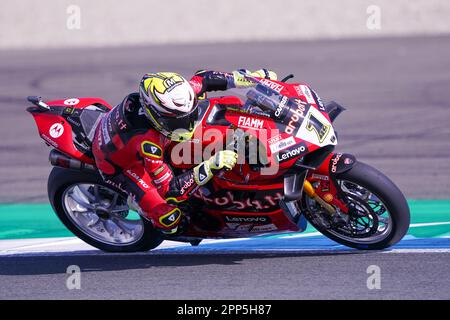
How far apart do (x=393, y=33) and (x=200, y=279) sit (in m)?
7.92

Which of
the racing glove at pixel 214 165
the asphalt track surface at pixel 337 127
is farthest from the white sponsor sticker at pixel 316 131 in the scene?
the asphalt track surface at pixel 337 127

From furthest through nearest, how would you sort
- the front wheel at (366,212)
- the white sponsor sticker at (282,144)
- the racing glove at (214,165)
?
1. the front wheel at (366,212)
2. the white sponsor sticker at (282,144)
3. the racing glove at (214,165)

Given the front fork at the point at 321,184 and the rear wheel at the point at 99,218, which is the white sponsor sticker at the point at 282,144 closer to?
the front fork at the point at 321,184

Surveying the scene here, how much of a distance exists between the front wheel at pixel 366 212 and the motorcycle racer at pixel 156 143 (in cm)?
86

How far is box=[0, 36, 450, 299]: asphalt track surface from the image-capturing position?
6.59m

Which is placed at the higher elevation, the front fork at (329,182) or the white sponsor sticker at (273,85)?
the white sponsor sticker at (273,85)

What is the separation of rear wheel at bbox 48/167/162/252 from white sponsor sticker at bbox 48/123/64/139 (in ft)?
1.07

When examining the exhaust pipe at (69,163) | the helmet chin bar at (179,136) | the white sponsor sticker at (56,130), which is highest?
the white sponsor sticker at (56,130)

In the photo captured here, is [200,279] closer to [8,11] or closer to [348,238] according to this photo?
[348,238]

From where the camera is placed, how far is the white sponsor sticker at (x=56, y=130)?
23.5ft

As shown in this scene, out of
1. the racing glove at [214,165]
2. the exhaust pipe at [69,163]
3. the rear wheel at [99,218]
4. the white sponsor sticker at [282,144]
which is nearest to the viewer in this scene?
the racing glove at [214,165]

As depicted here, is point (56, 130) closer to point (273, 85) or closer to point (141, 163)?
point (141, 163)

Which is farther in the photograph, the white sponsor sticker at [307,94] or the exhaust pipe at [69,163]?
the exhaust pipe at [69,163]
